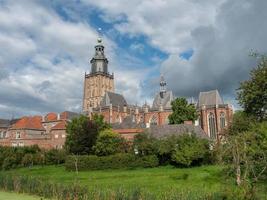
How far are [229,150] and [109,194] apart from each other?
13.2m

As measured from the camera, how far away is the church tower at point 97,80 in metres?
126

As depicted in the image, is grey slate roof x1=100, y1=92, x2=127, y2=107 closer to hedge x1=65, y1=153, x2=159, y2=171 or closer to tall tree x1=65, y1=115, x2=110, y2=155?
tall tree x1=65, y1=115, x2=110, y2=155

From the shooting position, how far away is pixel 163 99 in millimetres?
102312

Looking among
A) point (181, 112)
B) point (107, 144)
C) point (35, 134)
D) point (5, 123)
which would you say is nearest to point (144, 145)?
point (107, 144)

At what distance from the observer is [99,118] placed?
2489 inches

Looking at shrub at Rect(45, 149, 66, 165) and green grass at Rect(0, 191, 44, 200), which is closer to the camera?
green grass at Rect(0, 191, 44, 200)

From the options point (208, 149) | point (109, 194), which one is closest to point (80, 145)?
point (208, 149)

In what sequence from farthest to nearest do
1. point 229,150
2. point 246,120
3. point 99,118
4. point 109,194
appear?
point 99,118, point 246,120, point 229,150, point 109,194

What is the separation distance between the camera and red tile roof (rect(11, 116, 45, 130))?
82.3 meters

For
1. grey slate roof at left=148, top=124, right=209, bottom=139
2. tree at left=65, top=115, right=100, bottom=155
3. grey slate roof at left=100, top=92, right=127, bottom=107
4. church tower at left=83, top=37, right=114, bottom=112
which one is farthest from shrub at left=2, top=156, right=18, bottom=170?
church tower at left=83, top=37, right=114, bottom=112

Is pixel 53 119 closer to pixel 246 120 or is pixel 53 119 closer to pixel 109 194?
pixel 246 120

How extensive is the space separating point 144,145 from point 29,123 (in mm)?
43321

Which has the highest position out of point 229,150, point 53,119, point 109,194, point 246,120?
point 53,119

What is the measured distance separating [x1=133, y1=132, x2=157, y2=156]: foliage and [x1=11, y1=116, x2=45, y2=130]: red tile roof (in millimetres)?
39306
